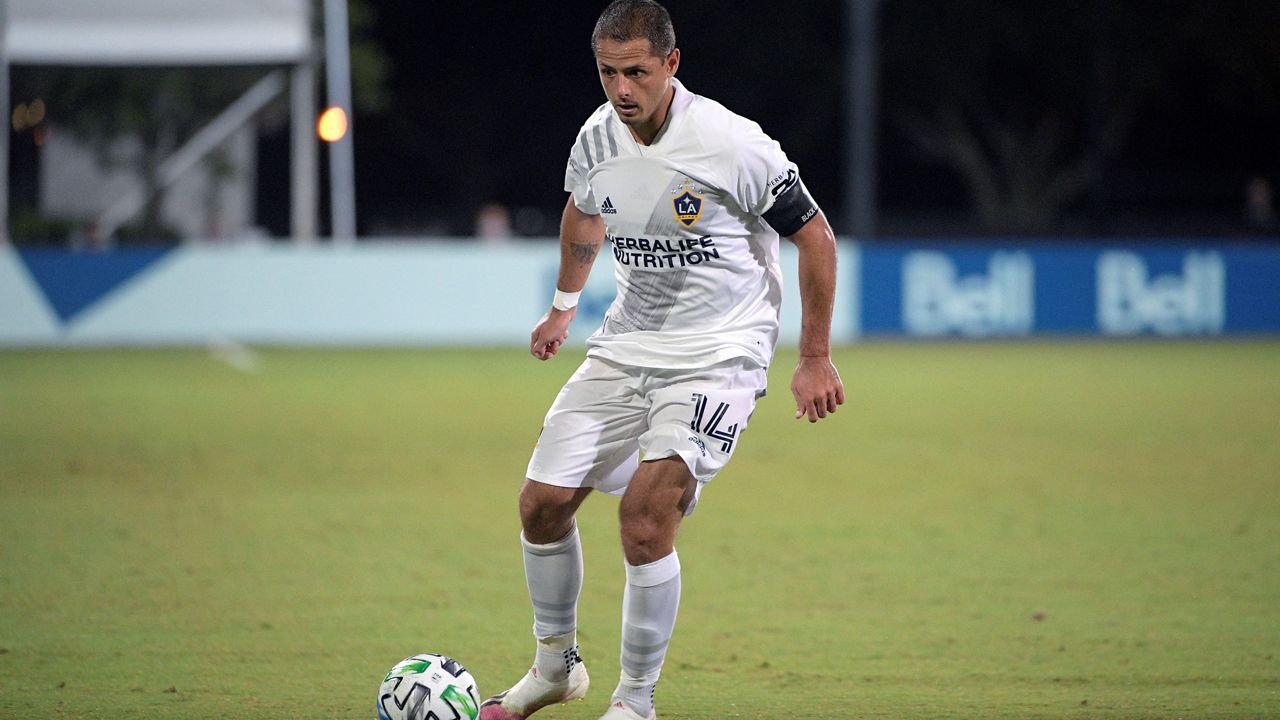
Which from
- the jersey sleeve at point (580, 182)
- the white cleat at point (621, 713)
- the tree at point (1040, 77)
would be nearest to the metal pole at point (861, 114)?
the jersey sleeve at point (580, 182)

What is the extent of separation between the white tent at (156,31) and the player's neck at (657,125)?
19386 mm

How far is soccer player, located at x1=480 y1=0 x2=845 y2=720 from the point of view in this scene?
485 cm

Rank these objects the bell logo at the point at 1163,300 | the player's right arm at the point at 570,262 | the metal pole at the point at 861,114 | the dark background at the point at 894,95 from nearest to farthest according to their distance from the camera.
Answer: the player's right arm at the point at 570,262
the bell logo at the point at 1163,300
the metal pole at the point at 861,114
the dark background at the point at 894,95

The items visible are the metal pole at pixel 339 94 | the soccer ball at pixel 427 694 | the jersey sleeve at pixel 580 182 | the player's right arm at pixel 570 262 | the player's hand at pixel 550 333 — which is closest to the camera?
the soccer ball at pixel 427 694

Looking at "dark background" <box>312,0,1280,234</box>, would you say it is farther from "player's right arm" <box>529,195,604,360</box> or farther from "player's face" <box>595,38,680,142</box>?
"player's face" <box>595,38,680,142</box>

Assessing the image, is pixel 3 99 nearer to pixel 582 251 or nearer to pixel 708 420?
pixel 582 251

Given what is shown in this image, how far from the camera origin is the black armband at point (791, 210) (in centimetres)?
489

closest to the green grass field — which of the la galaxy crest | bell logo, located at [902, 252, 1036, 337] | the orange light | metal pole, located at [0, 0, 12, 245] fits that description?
the la galaxy crest

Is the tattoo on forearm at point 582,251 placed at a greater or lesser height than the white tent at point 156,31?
lesser

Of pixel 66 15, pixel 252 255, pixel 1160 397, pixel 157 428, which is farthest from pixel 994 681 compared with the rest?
pixel 66 15

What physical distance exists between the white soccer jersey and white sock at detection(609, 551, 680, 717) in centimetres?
65

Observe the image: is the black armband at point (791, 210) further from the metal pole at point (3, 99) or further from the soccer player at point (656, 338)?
the metal pole at point (3, 99)

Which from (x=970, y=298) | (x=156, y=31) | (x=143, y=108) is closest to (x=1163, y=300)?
(x=970, y=298)

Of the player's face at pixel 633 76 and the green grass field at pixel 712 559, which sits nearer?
the player's face at pixel 633 76
